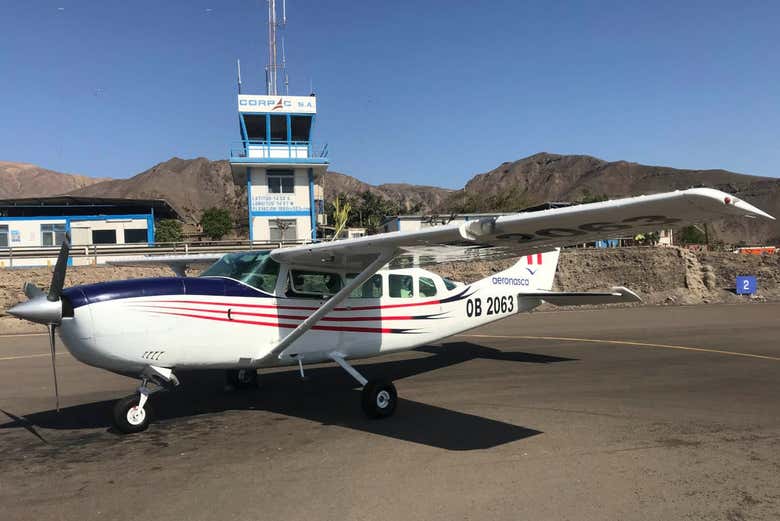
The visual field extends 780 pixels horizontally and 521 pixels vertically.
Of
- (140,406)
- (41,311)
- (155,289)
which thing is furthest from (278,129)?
(41,311)

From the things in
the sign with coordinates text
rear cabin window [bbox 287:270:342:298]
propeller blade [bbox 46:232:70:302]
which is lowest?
rear cabin window [bbox 287:270:342:298]

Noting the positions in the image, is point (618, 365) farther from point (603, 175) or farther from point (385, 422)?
point (603, 175)

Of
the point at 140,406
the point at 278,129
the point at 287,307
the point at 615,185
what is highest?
the point at 615,185

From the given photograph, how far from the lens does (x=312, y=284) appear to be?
7.11m

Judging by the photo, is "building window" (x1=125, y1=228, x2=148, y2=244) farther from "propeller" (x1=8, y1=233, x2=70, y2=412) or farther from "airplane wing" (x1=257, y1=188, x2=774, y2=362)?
"propeller" (x1=8, y1=233, x2=70, y2=412)

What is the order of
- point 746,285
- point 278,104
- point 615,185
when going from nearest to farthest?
1. point 746,285
2. point 278,104
3. point 615,185

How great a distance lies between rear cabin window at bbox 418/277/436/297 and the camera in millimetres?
8359

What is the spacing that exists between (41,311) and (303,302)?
2963 mm

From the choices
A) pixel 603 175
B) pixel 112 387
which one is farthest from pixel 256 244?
pixel 603 175

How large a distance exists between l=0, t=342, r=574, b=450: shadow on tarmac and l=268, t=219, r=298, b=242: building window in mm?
23347

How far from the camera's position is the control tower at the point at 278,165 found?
32438mm

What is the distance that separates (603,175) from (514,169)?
4042 cm

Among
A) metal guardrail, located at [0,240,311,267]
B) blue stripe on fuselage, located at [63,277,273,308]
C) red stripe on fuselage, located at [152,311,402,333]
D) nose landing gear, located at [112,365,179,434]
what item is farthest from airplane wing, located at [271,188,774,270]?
metal guardrail, located at [0,240,311,267]

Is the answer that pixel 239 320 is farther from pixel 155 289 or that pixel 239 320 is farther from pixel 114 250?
pixel 114 250
